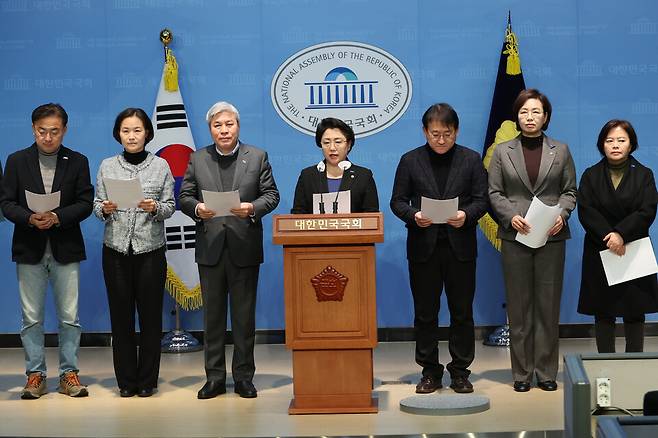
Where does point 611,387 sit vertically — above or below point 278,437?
above

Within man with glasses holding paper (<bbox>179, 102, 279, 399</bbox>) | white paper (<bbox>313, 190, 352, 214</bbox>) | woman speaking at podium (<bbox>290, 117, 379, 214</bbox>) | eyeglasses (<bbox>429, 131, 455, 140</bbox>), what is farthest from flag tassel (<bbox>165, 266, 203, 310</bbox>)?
eyeglasses (<bbox>429, 131, 455, 140</bbox>)

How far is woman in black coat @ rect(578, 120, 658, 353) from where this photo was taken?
5.71 m

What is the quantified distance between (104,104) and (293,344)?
10.6 feet

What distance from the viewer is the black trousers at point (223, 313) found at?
575cm

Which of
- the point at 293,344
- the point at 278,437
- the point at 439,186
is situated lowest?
the point at 278,437

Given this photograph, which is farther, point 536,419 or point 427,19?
point 427,19

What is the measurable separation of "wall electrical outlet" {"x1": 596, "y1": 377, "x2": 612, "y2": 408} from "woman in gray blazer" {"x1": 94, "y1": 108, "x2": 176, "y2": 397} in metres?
3.10

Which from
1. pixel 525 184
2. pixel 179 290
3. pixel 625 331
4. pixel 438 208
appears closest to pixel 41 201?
pixel 179 290

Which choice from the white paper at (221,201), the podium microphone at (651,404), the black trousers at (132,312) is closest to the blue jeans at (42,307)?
the black trousers at (132,312)

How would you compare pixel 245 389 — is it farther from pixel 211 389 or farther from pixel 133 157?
pixel 133 157

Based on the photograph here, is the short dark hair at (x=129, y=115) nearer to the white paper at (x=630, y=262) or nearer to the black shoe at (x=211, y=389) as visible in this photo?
the black shoe at (x=211, y=389)

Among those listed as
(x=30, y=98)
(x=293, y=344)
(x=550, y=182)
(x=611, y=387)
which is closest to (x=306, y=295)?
(x=293, y=344)

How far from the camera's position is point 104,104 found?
25.1 feet

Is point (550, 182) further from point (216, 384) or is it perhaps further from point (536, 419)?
point (216, 384)
